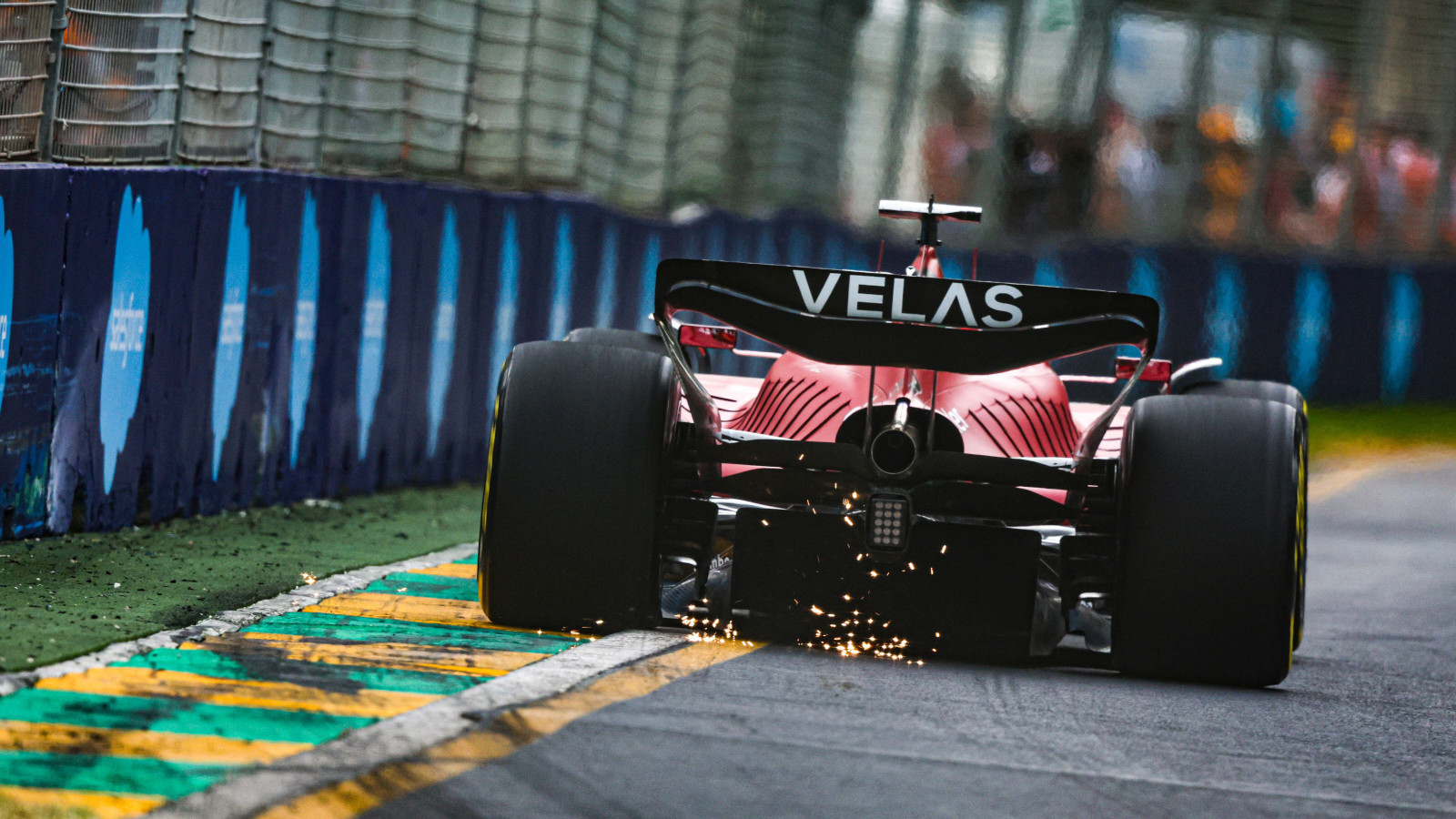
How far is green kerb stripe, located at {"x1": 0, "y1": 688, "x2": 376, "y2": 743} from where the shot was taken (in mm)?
4176

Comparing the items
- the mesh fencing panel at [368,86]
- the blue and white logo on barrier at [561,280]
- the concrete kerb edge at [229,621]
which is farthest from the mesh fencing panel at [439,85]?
the concrete kerb edge at [229,621]

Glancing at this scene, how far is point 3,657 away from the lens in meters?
4.79

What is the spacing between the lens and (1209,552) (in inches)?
222

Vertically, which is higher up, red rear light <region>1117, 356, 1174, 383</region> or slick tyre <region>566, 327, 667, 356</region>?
red rear light <region>1117, 356, 1174, 383</region>

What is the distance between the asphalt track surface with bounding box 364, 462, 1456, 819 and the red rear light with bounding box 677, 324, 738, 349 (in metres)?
1.50

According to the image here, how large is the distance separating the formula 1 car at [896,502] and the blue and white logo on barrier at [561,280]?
618 centimetres

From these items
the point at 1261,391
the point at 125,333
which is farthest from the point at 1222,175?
the point at 125,333

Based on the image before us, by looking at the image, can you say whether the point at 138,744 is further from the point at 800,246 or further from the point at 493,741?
the point at 800,246

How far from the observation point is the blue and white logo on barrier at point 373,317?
9.89 meters

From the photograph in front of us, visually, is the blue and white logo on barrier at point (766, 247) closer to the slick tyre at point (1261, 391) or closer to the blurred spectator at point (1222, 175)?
the blurred spectator at point (1222, 175)

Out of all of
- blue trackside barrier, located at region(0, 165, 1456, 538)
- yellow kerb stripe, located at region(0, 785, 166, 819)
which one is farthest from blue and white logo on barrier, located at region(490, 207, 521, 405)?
yellow kerb stripe, located at region(0, 785, 166, 819)

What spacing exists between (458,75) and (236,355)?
3459 mm

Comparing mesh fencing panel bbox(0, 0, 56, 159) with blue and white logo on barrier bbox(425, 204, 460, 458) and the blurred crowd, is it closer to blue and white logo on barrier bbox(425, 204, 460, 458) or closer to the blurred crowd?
blue and white logo on barrier bbox(425, 204, 460, 458)

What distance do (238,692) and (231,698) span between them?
78mm
